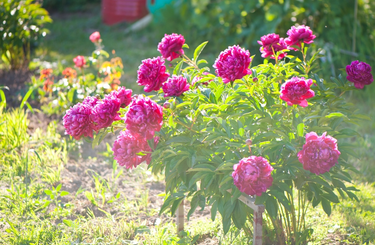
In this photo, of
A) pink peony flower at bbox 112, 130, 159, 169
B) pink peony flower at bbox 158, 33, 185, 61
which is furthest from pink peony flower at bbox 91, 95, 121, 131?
pink peony flower at bbox 158, 33, 185, 61

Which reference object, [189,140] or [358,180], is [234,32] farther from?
[189,140]

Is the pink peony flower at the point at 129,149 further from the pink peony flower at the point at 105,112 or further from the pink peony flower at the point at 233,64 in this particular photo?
the pink peony flower at the point at 233,64

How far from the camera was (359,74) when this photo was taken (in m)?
1.85

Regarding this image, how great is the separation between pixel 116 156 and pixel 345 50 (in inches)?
160

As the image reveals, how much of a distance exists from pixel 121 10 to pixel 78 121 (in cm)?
883

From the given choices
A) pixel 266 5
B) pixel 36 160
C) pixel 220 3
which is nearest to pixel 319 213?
pixel 36 160

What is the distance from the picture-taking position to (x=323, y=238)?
7.45ft

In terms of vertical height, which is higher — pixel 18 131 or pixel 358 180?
pixel 18 131

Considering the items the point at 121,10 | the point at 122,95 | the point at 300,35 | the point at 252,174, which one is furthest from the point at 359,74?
the point at 121,10

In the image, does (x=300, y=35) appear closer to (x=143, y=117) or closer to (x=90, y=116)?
(x=143, y=117)

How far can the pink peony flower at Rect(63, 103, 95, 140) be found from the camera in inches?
65.5

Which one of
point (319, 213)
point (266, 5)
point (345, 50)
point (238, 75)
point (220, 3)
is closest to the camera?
point (238, 75)

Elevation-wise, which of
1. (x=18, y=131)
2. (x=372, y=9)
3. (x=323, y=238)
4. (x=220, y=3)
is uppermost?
(x=220, y=3)

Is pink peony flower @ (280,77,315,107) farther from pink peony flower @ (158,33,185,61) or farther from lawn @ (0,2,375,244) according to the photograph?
lawn @ (0,2,375,244)
